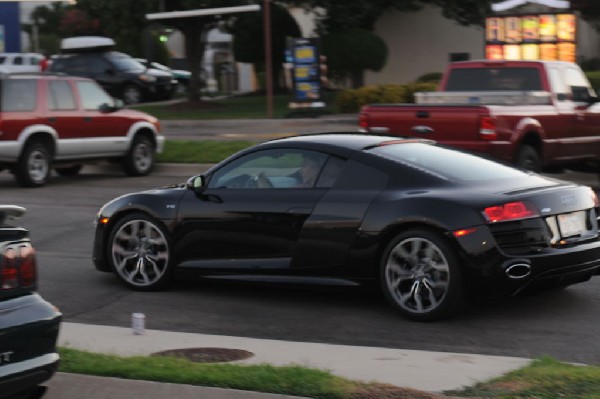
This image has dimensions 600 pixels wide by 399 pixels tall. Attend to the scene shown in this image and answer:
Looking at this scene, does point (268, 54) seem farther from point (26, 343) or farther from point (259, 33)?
point (26, 343)

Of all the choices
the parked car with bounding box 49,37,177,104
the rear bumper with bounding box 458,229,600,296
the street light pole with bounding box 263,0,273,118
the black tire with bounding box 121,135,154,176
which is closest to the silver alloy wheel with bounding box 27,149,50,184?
the black tire with bounding box 121,135,154,176

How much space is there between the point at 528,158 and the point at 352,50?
19990 millimetres

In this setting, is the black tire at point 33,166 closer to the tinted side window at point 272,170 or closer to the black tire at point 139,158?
the black tire at point 139,158

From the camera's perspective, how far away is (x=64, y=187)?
1791 centimetres

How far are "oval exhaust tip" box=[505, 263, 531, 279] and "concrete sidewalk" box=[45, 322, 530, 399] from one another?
1140 mm

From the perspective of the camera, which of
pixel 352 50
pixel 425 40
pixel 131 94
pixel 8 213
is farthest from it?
pixel 425 40

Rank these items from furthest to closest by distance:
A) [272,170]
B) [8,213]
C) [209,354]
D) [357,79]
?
[357,79] → [272,170] → [209,354] → [8,213]

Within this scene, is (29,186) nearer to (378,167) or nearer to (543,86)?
(543,86)

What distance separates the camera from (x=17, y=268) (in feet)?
16.9

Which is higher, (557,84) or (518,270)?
(557,84)

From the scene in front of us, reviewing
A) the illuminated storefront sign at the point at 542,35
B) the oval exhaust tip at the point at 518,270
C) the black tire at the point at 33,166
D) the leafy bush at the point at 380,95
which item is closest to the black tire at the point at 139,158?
the black tire at the point at 33,166

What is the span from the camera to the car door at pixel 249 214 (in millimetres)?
8680

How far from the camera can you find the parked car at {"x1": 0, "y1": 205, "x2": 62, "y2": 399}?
496 centimetres

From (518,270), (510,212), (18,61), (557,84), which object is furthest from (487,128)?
(18,61)
